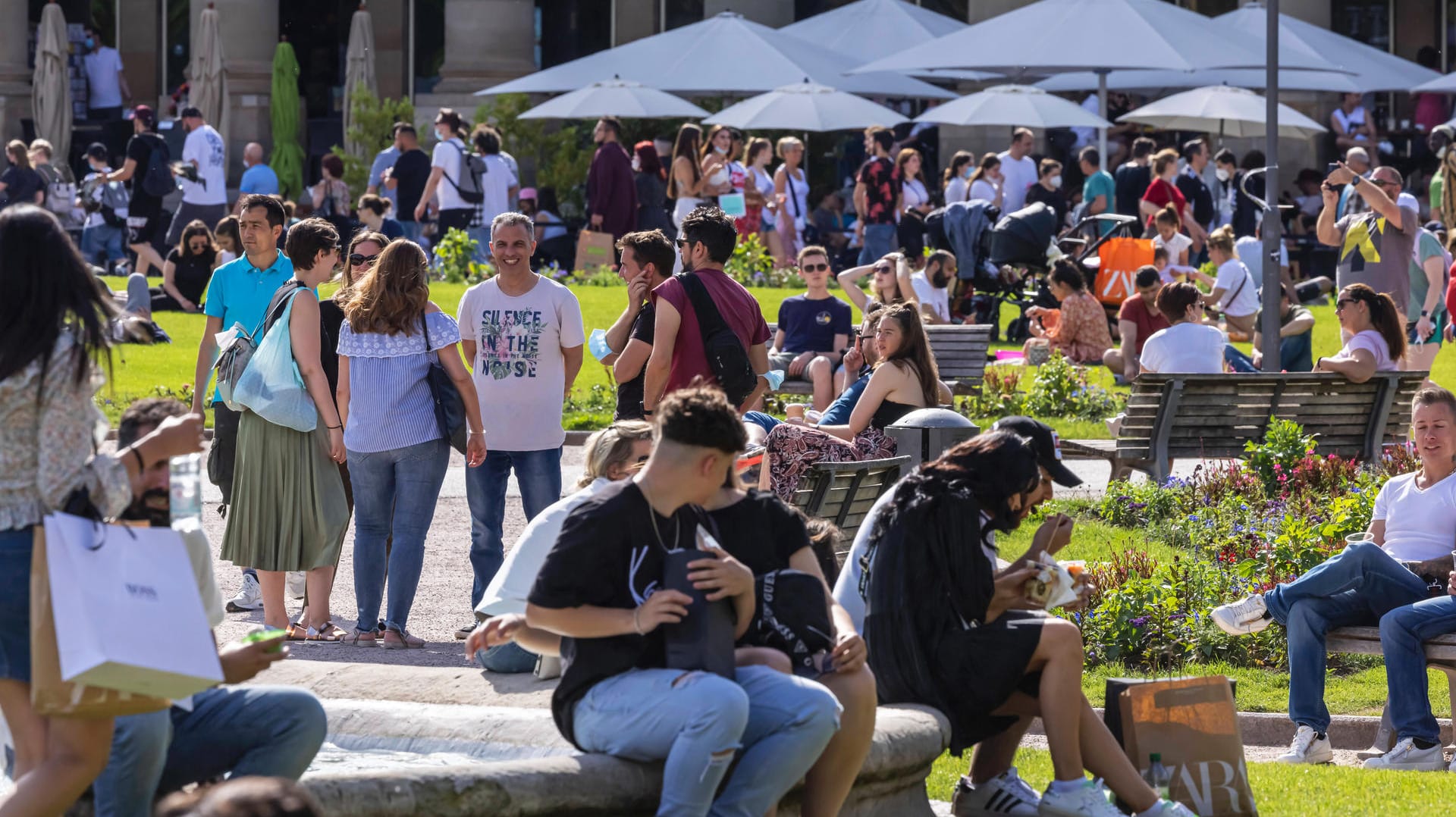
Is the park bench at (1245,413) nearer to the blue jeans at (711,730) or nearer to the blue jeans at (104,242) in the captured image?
the blue jeans at (711,730)

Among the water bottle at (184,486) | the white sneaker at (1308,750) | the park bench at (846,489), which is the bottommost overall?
the white sneaker at (1308,750)

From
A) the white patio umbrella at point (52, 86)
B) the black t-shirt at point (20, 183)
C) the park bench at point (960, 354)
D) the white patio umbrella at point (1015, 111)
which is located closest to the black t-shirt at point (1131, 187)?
the white patio umbrella at point (1015, 111)


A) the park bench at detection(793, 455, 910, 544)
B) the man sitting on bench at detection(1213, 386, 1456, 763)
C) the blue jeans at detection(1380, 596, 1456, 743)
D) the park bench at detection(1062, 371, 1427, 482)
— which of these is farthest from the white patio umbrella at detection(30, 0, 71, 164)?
the blue jeans at detection(1380, 596, 1456, 743)

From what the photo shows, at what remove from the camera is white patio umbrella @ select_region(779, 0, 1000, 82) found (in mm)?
27641

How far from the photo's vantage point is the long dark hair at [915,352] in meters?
9.30

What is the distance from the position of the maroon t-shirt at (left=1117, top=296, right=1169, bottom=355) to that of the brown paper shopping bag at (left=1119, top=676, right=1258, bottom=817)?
878 cm

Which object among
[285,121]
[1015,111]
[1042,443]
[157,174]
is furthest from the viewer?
[285,121]

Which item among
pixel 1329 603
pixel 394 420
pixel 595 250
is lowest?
pixel 1329 603

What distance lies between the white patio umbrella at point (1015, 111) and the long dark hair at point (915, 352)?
13296mm

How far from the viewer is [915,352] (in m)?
9.41

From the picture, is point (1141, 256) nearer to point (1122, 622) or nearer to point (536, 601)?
point (1122, 622)

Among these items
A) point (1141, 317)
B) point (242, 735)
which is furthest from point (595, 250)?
point (242, 735)

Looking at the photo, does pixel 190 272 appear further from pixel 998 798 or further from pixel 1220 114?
pixel 998 798

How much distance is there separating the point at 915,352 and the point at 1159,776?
3889mm
